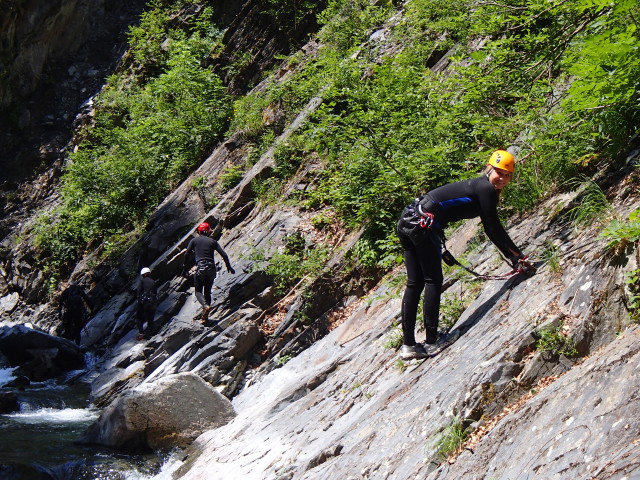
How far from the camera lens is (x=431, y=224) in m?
5.27

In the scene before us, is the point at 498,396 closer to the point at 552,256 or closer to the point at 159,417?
the point at 552,256

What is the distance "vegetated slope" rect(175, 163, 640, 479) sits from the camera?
3281 millimetres

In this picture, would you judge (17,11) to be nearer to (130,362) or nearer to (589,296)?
(130,362)

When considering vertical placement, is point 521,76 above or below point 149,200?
below

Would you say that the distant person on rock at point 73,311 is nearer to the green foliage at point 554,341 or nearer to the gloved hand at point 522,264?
the gloved hand at point 522,264

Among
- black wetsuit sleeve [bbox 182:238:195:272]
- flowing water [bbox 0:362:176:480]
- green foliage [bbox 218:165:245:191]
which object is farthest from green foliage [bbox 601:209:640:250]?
green foliage [bbox 218:165:245:191]

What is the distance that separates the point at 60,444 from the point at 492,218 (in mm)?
6744

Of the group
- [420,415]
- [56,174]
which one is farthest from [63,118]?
[420,415]

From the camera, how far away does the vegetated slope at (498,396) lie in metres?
3.28

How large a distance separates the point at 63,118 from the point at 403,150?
22.6 m

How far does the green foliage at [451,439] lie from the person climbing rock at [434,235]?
54.6 inches

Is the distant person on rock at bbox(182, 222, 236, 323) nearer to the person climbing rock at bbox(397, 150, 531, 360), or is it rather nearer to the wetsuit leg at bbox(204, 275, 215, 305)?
the wetsuit leg at bbox(204, 275, 215, 305)

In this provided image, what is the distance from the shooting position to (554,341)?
166 inches

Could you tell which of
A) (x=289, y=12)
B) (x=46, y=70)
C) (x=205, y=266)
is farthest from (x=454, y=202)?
(x=46, y=70)
